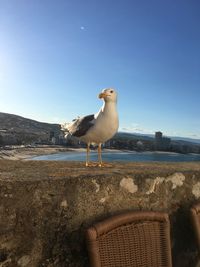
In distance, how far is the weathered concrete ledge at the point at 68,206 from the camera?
212cm

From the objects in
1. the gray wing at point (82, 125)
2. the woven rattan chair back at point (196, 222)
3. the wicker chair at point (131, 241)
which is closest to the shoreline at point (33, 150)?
the gray wing at point (82, 125)

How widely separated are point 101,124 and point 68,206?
0.97 m

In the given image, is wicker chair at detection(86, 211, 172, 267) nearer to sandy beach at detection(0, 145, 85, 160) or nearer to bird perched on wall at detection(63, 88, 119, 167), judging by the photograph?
bird perched on wall at detection(63, 88, 119, 167)

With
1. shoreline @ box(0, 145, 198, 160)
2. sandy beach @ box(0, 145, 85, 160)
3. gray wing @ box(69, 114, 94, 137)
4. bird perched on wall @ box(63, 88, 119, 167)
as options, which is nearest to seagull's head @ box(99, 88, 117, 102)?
bird perched on wall @ box(63, 88, 119, 167)

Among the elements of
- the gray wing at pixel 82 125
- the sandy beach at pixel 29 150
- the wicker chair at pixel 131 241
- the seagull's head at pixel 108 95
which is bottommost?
the sandy beach at pixel 29 150

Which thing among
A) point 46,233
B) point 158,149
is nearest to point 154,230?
point 46,233

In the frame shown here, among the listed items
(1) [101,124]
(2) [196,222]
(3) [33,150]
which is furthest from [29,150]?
(2) [196,222]

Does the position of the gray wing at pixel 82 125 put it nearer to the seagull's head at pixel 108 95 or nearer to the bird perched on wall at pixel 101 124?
the bird perched on wall at pixel 101 124

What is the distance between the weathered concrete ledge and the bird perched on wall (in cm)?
53

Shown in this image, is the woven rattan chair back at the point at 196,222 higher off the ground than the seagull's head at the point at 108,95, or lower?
lower

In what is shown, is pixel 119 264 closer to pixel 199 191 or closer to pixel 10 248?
pixel 10 248

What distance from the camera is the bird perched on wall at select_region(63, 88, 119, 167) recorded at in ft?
10.1

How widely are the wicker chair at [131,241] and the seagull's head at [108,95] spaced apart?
1154 millimetres

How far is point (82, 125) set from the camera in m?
3.19
